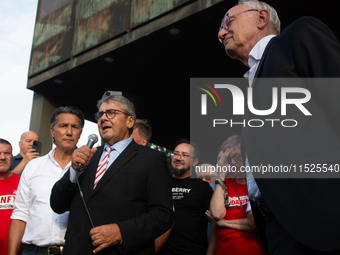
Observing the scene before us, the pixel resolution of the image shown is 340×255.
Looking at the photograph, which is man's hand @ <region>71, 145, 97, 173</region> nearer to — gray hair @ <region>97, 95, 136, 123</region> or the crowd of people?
the crowd of people

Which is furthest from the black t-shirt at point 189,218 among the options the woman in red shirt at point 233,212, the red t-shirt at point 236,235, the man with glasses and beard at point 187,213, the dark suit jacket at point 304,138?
the dark suit jacket at point 304,138

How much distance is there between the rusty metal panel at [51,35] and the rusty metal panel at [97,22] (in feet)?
1.39

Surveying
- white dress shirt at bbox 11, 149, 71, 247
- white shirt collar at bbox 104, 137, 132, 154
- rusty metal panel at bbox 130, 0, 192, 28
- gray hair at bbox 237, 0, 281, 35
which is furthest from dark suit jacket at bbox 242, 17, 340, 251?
rusty metal panel at bbox 130, 0, 192, 28

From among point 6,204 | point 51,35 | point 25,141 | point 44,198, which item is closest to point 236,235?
point 44,198

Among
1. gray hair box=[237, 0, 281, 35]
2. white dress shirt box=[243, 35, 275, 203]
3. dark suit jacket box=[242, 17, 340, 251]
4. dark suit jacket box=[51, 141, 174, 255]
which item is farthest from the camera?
dark suit jacket box=[51, 141, 174, 255]

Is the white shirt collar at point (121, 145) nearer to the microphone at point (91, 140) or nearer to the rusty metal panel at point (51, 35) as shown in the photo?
the microphone at point (91, 140)

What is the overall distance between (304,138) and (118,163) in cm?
173

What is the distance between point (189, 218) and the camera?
13.8 feet

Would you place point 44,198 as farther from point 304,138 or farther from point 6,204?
point 304,138

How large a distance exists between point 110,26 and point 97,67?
1.42m

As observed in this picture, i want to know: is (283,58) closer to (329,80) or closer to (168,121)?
(329,80)

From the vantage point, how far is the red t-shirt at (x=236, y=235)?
3.50 m

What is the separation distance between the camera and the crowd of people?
121cm

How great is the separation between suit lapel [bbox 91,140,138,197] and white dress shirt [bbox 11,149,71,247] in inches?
32.7
